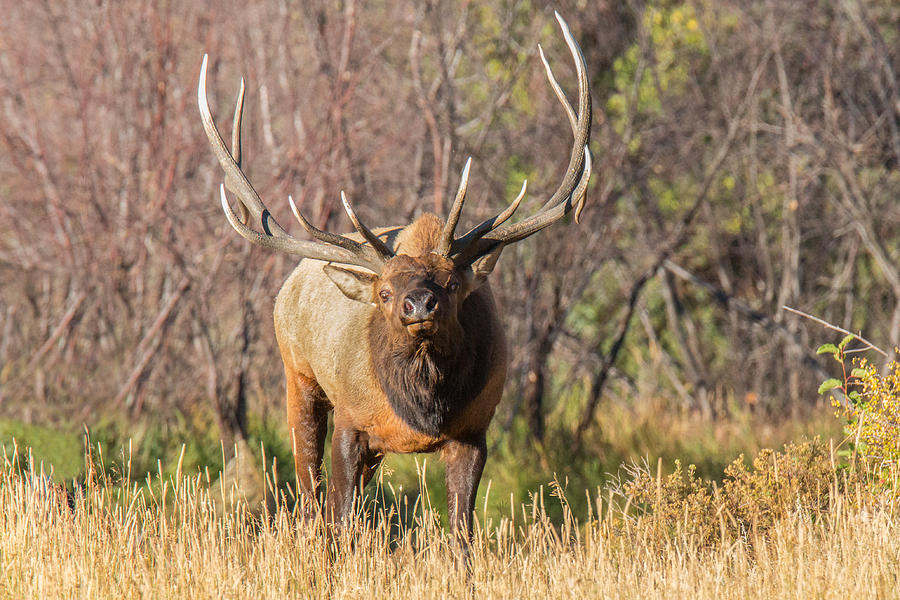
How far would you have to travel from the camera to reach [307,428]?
267 inches

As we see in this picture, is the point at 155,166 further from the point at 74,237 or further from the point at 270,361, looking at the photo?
the point at 270,361

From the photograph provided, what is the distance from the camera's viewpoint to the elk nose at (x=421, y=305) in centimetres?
509

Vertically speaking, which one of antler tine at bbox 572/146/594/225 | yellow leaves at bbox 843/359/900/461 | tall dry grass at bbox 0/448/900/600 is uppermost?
antler tine at bbox 572/146/594/225

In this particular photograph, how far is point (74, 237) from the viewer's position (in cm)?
988

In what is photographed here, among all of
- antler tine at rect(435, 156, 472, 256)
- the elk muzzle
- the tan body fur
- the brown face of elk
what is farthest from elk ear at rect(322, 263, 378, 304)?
the elk muzzle

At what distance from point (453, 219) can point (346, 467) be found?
56.9 inches

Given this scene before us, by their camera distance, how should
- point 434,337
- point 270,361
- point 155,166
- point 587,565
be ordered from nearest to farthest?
1. point 587,565
2. point 434,337
3. point 155,166
4. point 270,361

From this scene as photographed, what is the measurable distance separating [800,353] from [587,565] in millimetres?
6431

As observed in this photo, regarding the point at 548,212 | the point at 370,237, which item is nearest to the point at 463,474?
the point at 370,237

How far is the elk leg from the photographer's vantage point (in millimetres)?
6734

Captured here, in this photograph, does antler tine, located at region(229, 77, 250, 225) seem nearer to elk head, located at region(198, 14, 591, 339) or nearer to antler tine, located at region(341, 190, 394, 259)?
elk head, located at region(198, 14, 591, 339)

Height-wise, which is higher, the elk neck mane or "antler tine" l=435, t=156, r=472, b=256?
"antler tine" l=435, t=156, r=472, b=256

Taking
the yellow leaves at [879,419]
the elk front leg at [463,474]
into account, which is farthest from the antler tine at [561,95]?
the yellow leaves at [879,419]

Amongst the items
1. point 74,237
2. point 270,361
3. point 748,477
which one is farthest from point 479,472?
point 74,237
